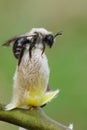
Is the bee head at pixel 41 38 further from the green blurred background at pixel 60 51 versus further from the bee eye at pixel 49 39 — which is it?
the green blurred background at pixel 60 51

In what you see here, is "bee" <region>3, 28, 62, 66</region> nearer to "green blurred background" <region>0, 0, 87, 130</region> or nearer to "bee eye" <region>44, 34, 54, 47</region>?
"bee eye" <region>44, 34, 54, 47</region>

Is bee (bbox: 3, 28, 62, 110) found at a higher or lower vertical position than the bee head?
lower

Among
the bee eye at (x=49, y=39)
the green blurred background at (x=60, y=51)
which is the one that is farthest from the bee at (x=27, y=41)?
the green blurred background at (x=60, y=51)

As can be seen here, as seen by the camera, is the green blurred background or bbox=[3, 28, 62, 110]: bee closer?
bbox=[3, 28, 62, 110]: bee

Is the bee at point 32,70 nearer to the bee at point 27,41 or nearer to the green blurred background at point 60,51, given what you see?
the bee at point 27,41

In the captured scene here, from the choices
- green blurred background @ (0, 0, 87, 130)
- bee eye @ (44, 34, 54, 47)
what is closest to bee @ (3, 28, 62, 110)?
bee eye @ (44, 34, 54, 47)

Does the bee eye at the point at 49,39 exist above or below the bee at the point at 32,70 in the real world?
above

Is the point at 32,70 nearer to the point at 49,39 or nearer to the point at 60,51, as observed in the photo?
the point at 49,39

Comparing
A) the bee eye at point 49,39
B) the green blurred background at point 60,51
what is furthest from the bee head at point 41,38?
the green blurred background at point 60,51

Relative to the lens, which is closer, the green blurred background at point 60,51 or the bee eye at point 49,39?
the bee eye at point 49,39

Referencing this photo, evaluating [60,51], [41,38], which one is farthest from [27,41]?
[60,51]

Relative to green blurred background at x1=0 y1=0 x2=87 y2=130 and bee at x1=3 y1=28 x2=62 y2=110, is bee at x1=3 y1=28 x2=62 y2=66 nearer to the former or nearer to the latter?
bee at x1=3 y1=28 x2=62 y2=110
